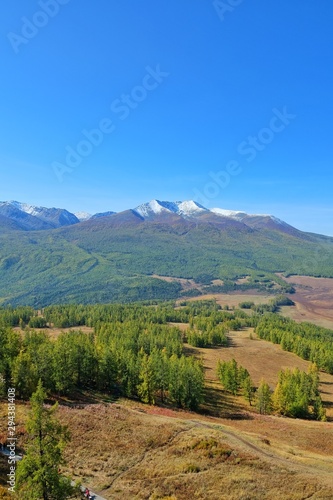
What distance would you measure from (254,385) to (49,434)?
115 meters

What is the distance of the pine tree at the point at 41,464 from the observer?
31.2 meters

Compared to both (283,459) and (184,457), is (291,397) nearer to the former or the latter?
(283,459)

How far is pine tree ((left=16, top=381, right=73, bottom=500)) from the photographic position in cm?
3118

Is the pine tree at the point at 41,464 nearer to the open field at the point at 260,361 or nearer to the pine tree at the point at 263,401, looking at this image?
the pine tree at the point at 263,401

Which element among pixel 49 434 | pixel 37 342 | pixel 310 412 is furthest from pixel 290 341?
pixel 49 434

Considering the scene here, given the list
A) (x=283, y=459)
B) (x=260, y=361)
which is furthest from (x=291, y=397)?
(x=260, y=361)

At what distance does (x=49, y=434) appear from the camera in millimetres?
33719

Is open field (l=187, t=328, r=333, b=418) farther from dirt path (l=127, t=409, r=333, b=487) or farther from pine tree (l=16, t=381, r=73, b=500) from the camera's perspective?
pine tree (l=16, t=381, r=73, b=500)

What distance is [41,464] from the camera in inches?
1254

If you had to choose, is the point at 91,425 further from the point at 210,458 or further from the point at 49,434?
the point at 49,434

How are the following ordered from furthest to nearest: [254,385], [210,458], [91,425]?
[254,385] < [91,425] < [210,458]

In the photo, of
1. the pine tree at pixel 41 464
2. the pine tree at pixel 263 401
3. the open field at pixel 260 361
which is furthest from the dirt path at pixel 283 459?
the open field at pixel 260 361

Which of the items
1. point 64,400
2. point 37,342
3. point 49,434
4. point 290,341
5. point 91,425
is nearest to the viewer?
point 49,434

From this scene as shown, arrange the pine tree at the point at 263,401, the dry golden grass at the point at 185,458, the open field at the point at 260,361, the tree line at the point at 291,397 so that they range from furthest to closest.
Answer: the open field at the point at 260,361 < the tree line at the point at 291,397 < the pine tree at the point at 263,401 < the dry golden grass at the point at 185,458
